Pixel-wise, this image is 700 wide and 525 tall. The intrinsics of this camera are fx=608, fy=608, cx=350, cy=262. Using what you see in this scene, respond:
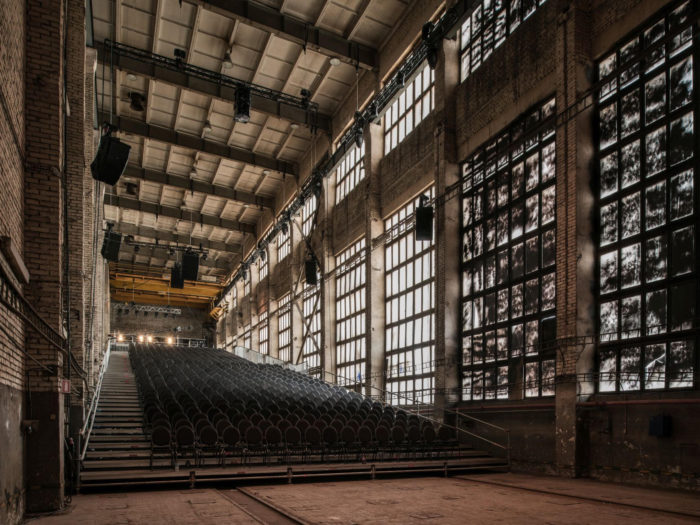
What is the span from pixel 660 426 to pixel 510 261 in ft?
20.0

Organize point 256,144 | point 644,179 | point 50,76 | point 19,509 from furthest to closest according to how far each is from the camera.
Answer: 1. point 256,144
2. point 644,179
3. point 50,76
4. point 19,509

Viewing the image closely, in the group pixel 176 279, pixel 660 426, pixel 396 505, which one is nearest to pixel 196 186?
pixel 176 279

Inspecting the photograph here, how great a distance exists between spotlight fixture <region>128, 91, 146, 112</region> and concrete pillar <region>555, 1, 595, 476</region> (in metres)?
19.2

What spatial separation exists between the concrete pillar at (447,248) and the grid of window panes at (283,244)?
55.7ft

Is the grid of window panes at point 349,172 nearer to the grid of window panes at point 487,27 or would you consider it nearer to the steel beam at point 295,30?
the steel beam at point 295,30

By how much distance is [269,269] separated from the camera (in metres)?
39.0

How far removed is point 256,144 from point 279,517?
82.5 feet

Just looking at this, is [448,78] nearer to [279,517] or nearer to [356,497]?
[356,497]

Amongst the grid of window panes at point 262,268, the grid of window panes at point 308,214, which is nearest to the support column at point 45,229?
the grid of window panes at point 308,214

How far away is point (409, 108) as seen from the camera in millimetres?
22078

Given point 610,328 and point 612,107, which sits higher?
point 612,107

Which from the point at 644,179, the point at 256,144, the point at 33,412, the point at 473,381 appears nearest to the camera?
the point at 33,412

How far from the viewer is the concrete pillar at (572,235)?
12781 mm

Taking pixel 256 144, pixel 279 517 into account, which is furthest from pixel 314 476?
pixel 256 144
